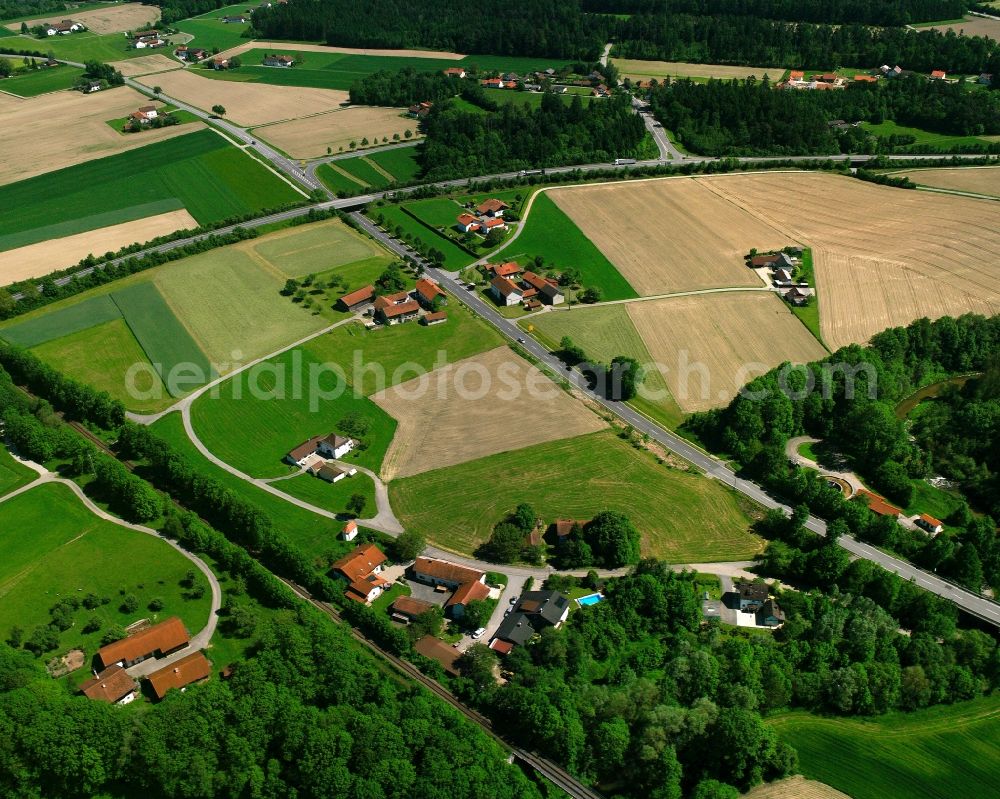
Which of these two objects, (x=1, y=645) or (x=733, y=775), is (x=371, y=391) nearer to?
(x=1, y=645)

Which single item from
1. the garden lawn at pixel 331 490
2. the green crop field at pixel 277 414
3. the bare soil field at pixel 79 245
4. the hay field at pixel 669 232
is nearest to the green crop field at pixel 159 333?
the green crop field at pixel 277 414

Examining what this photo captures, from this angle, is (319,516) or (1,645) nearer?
(1,645)

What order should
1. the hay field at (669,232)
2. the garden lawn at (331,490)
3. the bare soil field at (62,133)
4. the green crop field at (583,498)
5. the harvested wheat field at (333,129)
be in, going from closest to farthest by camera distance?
the green crop field at (583,498)
the garden lawn at (331,490)
the hay field at (669,232)
the bare soil field at (62,133)
the harvested wheat field at (333,129)

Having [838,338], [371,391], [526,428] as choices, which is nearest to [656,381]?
[526,428]

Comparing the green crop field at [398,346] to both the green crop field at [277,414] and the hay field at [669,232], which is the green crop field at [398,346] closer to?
the green crop field at [277,414]

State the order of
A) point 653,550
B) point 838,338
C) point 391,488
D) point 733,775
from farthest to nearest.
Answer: point 838,338, point 391,488, point 653,550, point 733,775

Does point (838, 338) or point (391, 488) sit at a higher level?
point (838, 338)

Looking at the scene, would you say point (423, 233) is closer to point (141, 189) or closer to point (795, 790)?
point (141, 189)
